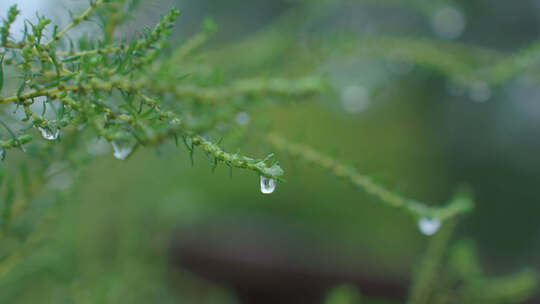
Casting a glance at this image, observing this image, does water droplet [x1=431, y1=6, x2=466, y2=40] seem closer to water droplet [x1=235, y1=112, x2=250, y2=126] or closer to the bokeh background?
the bokeh background

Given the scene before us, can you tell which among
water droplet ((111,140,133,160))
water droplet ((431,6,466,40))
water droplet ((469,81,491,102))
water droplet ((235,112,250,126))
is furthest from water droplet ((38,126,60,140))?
water droplet ((431,6,466,40))

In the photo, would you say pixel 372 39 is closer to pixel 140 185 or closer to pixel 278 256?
pixel 140 185

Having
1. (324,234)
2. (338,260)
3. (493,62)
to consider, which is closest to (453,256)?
(493,62)

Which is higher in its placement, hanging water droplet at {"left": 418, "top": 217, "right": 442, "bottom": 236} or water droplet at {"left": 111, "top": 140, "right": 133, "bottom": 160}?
hanging water droplet at {"left": 418, "top": 217, "right": 442, "bottom": 236}

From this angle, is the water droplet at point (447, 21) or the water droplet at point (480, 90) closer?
the water droplet at point (480, 90)

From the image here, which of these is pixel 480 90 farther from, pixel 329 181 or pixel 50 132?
pixel 329 181

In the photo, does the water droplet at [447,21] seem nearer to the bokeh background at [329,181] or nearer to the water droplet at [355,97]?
the bokeh background at [329,181]

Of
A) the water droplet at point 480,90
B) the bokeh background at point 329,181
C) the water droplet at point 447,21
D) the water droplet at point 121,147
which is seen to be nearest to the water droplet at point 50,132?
the water droplet at point 121,147

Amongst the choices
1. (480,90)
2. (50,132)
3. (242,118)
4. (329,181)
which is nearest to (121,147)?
(50,132)
